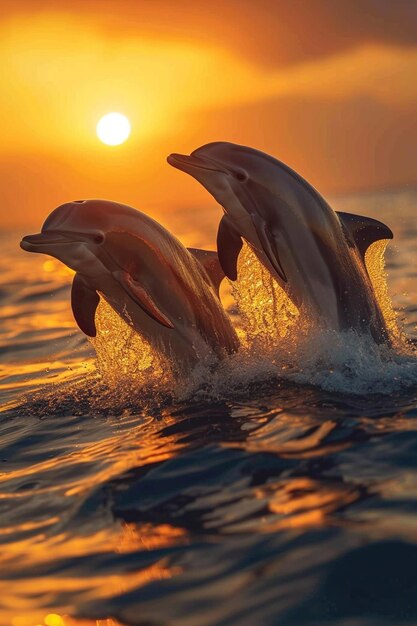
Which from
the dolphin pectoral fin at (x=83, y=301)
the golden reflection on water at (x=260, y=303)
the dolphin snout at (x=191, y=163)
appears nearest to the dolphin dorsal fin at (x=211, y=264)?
the golden reflection on water at (x=260, y=303)

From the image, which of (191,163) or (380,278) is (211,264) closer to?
(191,163)

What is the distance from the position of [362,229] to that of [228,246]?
144cm

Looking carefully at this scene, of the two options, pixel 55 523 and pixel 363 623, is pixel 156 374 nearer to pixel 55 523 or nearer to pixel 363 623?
pixel 55 523

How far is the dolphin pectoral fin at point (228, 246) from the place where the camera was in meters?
10.2

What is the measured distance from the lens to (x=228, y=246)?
10.3 metres

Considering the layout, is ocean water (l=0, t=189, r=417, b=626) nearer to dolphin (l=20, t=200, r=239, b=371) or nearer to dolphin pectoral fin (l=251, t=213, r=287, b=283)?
dolphin (l=20, t=200, r=239, b=371)

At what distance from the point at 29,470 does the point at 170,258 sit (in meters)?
2.73

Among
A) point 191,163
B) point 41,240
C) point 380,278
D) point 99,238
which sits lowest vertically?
point 380,278

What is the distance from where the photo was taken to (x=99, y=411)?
33.3ft

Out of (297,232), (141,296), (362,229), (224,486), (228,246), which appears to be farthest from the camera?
(228,246)

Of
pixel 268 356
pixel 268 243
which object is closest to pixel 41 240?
pixel 268 243

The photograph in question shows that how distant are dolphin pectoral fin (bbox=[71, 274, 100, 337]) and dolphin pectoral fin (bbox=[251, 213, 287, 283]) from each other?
1.93 m

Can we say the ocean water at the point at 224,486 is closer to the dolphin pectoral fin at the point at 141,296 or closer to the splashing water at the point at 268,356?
the splashing water at the point at 268,356

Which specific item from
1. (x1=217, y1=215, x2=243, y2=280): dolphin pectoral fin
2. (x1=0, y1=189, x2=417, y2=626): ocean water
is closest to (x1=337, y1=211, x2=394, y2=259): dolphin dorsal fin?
(x1=0, y1=189, x2=417, y2=626): ocean water
